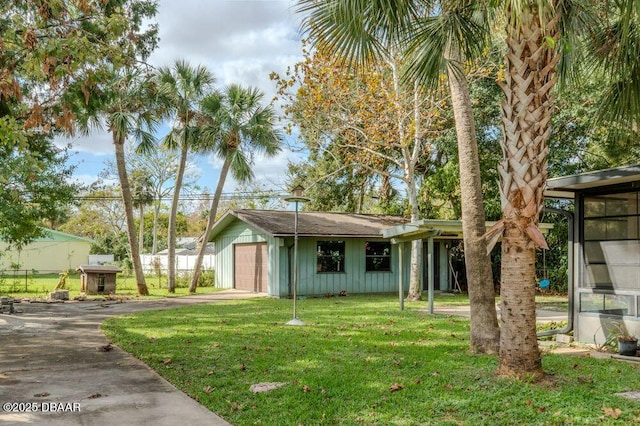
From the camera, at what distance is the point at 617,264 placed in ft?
27.9

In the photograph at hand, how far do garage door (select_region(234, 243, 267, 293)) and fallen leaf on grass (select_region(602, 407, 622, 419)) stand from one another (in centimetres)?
1545

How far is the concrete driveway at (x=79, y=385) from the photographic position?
4.85 m

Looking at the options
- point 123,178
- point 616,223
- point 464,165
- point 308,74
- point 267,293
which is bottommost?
point 267,293

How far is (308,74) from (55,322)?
9733 mm

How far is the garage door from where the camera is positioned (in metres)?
19.8

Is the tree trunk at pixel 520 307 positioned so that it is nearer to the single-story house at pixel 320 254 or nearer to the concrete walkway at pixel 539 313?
the concrete walkway at pixel 539 313

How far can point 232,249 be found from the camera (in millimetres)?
22531

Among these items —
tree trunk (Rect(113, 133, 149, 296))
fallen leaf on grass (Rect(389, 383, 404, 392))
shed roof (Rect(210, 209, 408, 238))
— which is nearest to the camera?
fallen leaf on grass (Rect(389, 383, 404, 392))

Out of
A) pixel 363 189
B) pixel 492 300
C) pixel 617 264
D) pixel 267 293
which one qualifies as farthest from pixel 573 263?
pixel 363 189

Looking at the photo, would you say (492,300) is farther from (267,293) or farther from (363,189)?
(363,189)

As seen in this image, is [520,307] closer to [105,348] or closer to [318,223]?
[105,348]

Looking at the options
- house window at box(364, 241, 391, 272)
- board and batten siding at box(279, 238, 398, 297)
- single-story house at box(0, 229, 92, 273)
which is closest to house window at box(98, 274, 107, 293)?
board and batten siding at box(279, 238, 398, 297)

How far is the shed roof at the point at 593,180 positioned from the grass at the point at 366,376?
2.67 metres

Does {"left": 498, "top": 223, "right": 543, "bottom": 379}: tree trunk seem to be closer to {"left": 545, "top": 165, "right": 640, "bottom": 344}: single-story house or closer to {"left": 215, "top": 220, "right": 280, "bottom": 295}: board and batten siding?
{"left": 545, "top": 165, "right": 640, "bottom": 344}: single-story house
